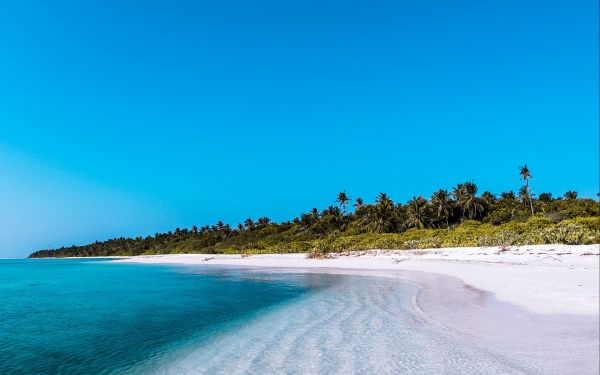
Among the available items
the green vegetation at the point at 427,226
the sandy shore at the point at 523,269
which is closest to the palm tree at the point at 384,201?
the green vegetation at the point at 427,226

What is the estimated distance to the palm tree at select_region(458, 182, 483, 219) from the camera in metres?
70.9

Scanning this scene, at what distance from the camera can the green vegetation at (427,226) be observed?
35594 mm

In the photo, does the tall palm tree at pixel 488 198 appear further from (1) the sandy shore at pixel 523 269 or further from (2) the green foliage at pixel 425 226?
(1) the sandy shore at pixel 523 269

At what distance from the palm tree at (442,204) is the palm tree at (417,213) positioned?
8.94 feet

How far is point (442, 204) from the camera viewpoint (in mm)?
72688

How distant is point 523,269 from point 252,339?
15.1m

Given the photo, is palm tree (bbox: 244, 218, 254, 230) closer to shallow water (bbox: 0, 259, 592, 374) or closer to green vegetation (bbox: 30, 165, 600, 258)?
green vegetation (bbox: 30, 165, 600, 258)

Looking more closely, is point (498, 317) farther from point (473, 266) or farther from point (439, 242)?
point (439, 242)

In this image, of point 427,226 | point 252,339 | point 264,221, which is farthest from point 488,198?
point 252,339

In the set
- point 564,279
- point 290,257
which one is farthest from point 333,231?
point 564,279

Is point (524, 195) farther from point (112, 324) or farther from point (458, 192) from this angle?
point (112, 324)

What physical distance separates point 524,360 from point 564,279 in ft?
31.9

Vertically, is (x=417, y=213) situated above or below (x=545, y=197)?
below

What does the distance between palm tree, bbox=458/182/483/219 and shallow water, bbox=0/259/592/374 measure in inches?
2311
